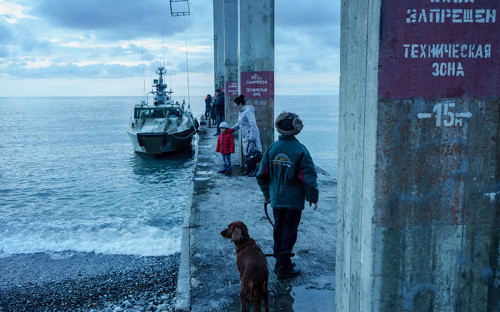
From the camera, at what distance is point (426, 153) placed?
7.59 feet

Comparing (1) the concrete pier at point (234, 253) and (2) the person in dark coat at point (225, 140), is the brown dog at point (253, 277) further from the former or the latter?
(2) the person in dark coat at point (225, 140)

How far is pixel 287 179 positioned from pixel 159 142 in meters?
15.6

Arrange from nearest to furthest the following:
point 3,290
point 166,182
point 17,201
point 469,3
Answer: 1. point 469,3
2. point 3,290
3. point 17,201
4. point 166,182

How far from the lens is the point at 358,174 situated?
2504 mm

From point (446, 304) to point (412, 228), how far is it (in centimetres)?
56

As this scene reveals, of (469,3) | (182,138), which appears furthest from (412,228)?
(182,138)

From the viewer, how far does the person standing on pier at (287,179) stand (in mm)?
4027

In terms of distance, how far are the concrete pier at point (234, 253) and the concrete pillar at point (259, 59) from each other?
2.23 meters

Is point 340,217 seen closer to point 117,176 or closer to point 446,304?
point 446,304

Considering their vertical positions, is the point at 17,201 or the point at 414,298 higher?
the point at 414,298

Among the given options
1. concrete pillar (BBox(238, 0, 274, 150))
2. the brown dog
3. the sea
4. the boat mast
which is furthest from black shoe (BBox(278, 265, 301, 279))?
the boat mast

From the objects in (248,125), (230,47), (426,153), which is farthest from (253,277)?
(230,47)

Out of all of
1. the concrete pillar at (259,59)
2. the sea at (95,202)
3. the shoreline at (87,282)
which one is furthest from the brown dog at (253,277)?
the concrete pillar at (259,59)

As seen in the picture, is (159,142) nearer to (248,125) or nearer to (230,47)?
(230,47)
